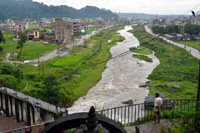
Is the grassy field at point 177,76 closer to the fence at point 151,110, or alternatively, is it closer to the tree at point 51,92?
the fence at point 151,110

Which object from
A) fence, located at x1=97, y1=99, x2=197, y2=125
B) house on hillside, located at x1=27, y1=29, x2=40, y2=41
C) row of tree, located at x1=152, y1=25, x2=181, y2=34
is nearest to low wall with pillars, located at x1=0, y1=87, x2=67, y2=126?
fence, located at x1=97, y1=99, x2=197, y2=125

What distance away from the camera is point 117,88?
2267 centimetres

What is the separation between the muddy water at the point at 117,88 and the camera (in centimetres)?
1858

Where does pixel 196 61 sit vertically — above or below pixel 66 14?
below

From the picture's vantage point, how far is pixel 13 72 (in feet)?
78.4

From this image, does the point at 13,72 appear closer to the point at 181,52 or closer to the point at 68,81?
the point at 68,81

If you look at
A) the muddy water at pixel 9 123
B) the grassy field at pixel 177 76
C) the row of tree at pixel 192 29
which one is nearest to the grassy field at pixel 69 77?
the grassy field at pixel 177 76

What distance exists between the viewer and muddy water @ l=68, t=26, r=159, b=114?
1858 centimetres

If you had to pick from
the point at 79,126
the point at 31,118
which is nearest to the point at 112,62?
the point at 31,118

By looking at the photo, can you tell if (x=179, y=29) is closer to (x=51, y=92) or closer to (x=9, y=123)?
(x=51, y=92)

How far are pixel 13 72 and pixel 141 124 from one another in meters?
20.4

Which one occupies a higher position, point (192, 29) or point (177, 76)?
point (192, 29)

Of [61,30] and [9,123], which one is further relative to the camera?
[61,30]

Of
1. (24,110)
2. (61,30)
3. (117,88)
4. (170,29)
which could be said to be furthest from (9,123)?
(170,29)
